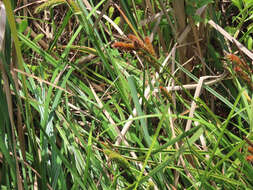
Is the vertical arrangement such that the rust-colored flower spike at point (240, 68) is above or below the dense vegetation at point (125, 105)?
above

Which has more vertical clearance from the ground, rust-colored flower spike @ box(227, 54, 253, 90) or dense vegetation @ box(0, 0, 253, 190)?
rust-colored flower spike @ box(227, 54, 253, 90)

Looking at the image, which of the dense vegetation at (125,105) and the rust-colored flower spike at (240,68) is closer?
the rust-colored flower spike at (240,68)

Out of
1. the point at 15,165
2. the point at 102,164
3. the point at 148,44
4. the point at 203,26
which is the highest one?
the point at 148,44

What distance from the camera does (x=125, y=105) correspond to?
1.20 m

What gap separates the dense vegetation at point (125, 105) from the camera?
39.0 inches

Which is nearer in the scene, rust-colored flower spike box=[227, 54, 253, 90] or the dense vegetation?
rust-colored flower spike box=[227, 54, 253, 90]

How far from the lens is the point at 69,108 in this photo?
128cm

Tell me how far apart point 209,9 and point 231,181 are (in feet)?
2.16

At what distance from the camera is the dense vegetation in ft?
3.25

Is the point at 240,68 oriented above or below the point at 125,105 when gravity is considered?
above

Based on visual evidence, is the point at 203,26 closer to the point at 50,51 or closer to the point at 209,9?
the point at 209,9

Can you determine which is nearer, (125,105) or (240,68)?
(240,68)

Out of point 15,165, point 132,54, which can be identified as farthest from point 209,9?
point 15,165

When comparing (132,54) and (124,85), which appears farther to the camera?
(132,54)
